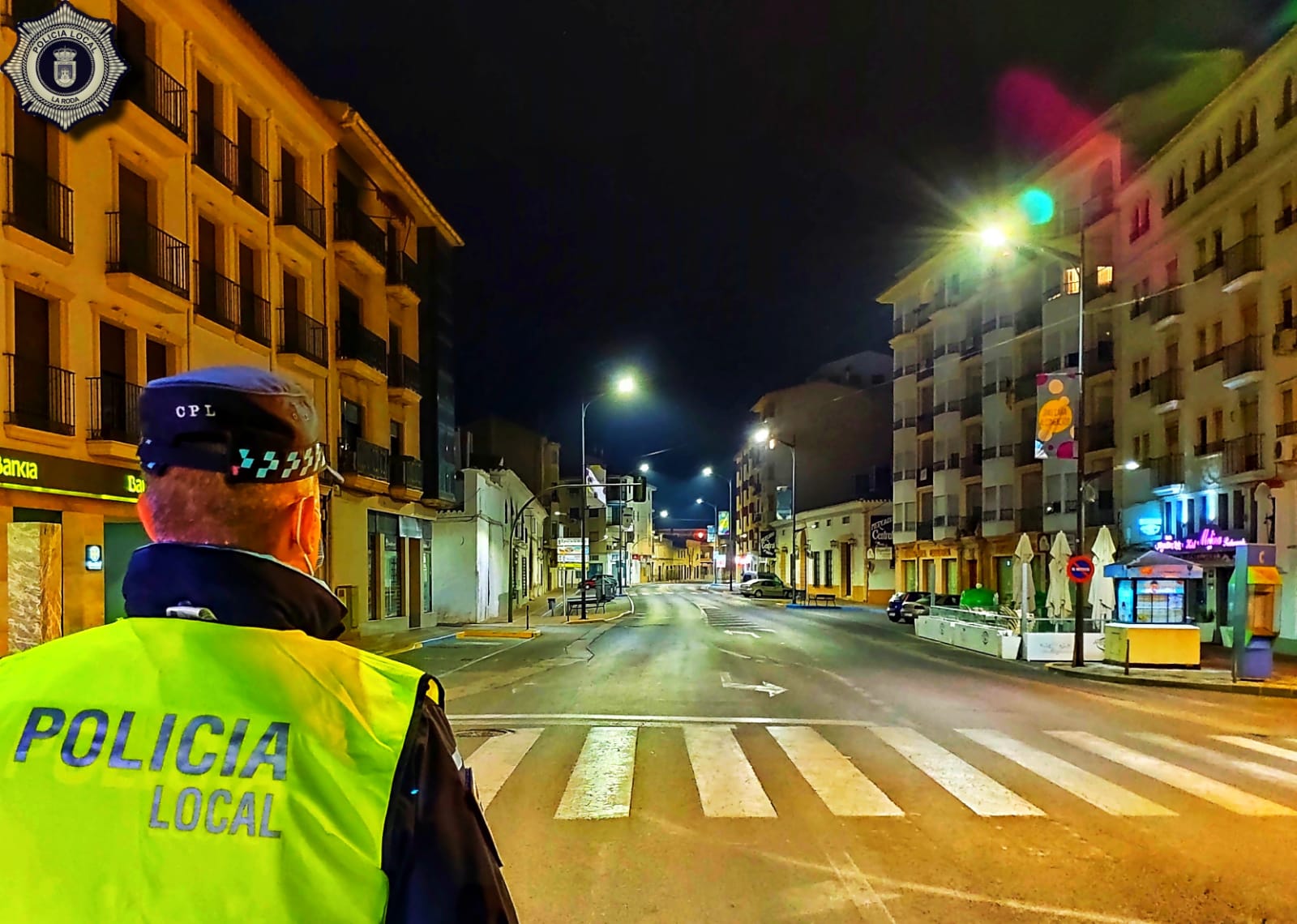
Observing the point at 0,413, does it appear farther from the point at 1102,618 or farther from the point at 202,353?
the point at 1102,618

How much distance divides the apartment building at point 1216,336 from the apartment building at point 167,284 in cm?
2650

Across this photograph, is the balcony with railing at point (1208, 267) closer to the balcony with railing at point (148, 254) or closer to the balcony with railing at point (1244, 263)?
the balcony with railing at point (1244, 263)

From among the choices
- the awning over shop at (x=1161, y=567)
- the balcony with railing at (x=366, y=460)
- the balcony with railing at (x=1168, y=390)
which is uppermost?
the balcony with railing at (x=1168, y=390)

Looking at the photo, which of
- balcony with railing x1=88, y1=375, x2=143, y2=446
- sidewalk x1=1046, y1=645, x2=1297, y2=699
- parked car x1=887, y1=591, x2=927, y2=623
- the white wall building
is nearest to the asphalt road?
sidewalk x1=1046, y1=645, x2=1297, y2=699

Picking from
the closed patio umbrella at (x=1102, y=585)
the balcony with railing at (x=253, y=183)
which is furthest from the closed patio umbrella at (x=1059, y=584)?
the balcony with railing at (x=253, y=183)

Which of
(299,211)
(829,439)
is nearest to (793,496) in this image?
(829,439)

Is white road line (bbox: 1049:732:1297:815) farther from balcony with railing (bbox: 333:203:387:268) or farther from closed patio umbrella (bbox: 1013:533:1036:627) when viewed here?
balcony with railing (bbox: 333:203:387:268)

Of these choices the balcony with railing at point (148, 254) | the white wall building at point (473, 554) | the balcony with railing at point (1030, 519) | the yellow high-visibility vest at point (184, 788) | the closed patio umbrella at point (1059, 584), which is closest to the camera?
the yellow high-visibility vest at point (184, 788)

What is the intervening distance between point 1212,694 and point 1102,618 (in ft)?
21.8

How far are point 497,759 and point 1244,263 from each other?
91.9 feet

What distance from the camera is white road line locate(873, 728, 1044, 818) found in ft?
25.2

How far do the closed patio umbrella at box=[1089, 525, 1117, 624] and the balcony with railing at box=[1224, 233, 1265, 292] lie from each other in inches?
412

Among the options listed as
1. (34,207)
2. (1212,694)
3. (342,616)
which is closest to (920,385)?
(1212,694)

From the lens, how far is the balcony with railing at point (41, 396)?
14406 millimetres
